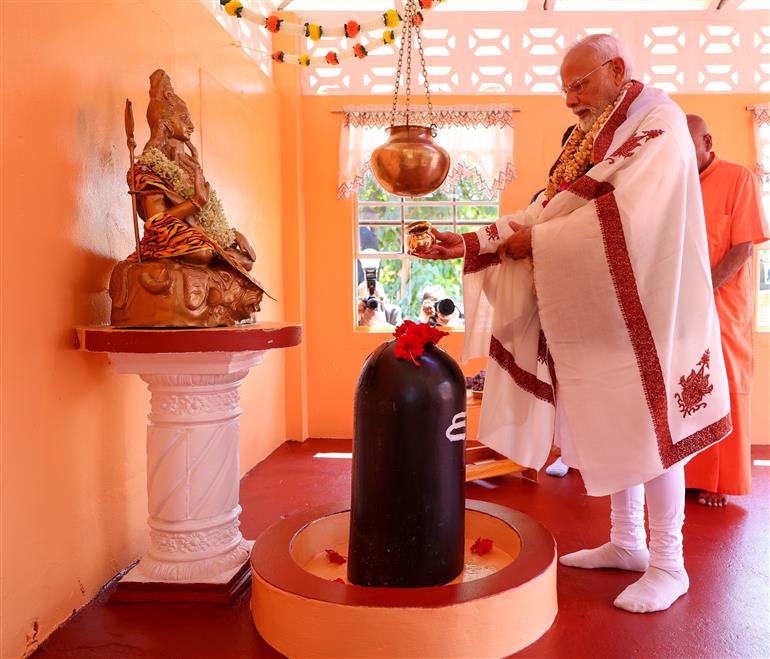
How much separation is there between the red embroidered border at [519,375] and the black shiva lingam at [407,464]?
34cm

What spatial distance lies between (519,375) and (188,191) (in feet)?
4.48

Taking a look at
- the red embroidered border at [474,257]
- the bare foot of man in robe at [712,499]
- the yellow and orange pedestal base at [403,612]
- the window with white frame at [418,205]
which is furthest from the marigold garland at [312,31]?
the bare foot of man in robe at [712,499]

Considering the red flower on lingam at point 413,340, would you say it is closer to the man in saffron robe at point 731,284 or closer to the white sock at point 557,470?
the man in saffron robe at point 731,284

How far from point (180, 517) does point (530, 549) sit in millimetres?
1197

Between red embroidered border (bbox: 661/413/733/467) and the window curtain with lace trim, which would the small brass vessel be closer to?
red embroidered border (bbox: 661/413/733/467)

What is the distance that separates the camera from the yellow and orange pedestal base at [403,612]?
1814mm

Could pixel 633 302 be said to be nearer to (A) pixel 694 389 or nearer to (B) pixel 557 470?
(A) pixel 694 389

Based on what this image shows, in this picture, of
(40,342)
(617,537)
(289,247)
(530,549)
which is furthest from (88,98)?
(289,247)

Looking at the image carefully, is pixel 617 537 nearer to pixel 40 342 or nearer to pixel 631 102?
pixel 631 102

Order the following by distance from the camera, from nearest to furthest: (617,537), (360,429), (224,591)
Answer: (360,429) < (224,591) < (617,537)

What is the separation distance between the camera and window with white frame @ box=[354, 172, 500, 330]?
5488 mm

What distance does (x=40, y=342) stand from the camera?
6.87ft

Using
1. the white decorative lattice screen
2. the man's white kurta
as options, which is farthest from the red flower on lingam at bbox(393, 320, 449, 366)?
the white decorative lattice screen

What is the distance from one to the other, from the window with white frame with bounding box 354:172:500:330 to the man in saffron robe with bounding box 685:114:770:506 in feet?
7.21
